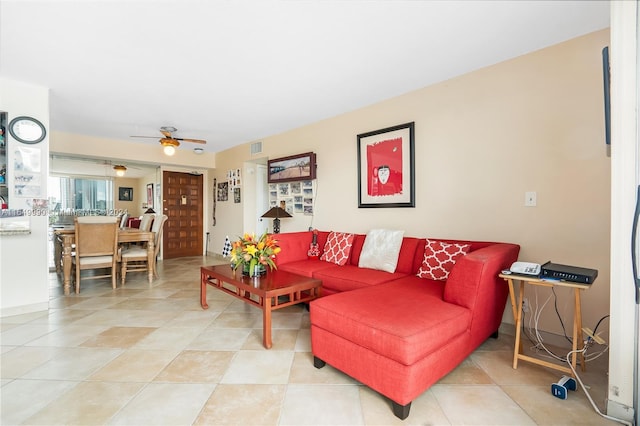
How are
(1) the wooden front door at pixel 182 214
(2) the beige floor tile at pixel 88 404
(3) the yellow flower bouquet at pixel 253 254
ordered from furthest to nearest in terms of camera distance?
(1) the wooden front door at pixel 182 214 → (3) the yellow flower bouquet at pixel 253 254 → (2) the beige floor tile at pixel 88 404

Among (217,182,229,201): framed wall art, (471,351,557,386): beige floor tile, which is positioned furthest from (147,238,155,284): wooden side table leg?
(471,351,557,386): beige floor tile

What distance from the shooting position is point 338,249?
10.9ft

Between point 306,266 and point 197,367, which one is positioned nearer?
point 197,367

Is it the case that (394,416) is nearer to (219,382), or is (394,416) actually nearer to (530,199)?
(219,382)

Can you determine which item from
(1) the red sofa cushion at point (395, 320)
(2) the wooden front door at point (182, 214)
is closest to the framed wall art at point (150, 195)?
(2) the wooden front door at point (182, 214)

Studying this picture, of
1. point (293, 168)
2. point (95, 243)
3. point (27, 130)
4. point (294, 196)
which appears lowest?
point (95, 243)

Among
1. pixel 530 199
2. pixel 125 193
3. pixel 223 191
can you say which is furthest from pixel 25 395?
pixel 125 193

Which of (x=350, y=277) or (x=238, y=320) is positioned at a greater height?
(x=350, y=277)

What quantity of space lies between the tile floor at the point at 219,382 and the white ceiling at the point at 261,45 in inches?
92.4

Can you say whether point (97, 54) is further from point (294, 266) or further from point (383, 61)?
point (294, 266)

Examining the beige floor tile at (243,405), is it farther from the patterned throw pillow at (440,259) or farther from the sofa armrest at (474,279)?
the patterned throw pillow at (440,259)

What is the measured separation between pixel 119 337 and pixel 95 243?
6.76 feet

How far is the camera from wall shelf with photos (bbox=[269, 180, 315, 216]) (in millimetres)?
4355

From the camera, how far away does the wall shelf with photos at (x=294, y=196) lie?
436cm
